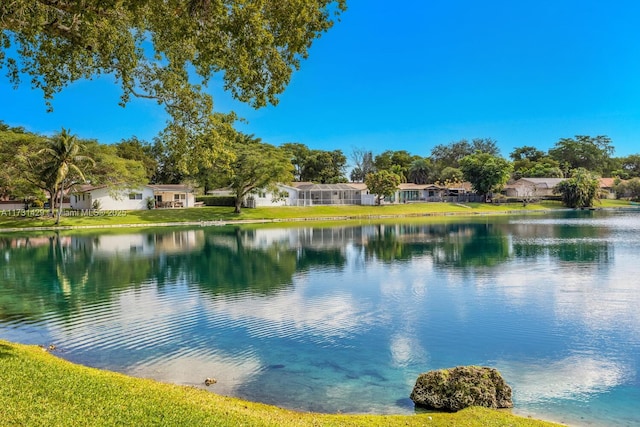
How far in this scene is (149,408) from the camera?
695cm

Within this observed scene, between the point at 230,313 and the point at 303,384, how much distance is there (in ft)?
20.9

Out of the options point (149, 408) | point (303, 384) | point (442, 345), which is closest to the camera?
point (149, 408)

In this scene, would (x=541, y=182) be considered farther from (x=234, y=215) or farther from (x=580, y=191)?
(x=234, y=215)

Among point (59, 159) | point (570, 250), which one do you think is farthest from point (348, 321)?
point (59, 159)

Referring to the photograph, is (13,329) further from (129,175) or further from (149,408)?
(129,175)

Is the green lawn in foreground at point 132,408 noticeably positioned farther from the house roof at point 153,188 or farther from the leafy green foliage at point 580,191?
the leafy green foliage at point 580,191

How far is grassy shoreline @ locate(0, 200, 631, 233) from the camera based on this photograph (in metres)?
54.5

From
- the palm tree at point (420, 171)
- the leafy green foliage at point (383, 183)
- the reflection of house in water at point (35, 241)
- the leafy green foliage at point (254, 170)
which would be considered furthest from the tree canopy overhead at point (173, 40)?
the palm tree at point (420, 171)

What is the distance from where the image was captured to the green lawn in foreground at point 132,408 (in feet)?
21.2

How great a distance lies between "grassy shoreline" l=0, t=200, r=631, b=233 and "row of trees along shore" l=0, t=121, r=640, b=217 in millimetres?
3400

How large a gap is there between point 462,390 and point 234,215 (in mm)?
61325

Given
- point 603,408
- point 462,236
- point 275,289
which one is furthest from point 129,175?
point 603,408

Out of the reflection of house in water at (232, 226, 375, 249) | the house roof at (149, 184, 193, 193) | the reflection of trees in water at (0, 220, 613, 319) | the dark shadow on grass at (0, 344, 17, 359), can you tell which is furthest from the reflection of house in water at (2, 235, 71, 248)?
the house roof at (149, 184, 193, 193)

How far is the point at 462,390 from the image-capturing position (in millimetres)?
8328
